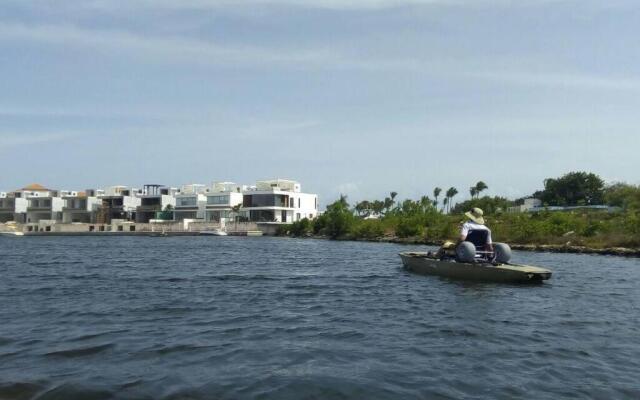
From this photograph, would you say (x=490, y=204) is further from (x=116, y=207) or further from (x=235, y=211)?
(x=116, y=207)

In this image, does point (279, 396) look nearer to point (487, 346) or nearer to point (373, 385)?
point (373, 385)

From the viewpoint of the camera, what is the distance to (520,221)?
242 ft

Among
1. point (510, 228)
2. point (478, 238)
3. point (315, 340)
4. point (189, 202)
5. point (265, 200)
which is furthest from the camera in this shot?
point (189, 202)

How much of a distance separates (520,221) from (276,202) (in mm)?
69088

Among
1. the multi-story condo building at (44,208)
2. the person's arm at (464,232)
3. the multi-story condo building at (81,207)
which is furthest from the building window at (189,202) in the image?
the person's arm at (464,232)

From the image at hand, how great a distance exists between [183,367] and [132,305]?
29.4 feet

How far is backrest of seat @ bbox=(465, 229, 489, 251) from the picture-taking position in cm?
3020

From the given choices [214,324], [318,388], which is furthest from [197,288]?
[318,388]

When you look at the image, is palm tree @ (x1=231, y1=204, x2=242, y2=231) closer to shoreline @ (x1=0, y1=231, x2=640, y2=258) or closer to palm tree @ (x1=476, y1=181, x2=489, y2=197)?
shoreline @ (x1=0, y1=231, x2=640, y2=258)

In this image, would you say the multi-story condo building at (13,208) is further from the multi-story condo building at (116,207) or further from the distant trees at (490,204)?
the distant trees at (490,204)

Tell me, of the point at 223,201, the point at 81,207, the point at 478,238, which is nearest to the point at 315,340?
the point at 478,238

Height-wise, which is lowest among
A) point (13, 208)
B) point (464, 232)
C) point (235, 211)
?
point (464, 232)

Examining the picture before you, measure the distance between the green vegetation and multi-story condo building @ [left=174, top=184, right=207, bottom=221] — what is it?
1058 inches

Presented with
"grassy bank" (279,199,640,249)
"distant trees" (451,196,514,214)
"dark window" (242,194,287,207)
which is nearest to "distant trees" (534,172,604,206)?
"distant trees" (451,196,514,214)
